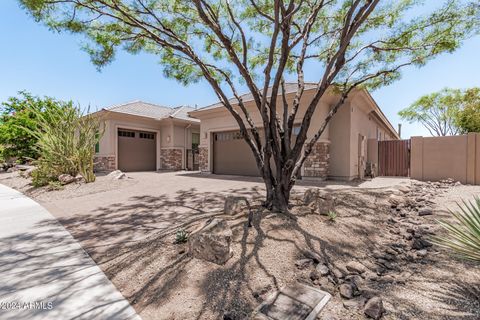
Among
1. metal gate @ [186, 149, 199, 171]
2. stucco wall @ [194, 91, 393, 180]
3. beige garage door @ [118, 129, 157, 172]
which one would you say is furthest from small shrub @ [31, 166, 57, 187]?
stucco wall @ [194, 91, 393, 180]

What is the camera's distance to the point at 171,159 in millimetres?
16875

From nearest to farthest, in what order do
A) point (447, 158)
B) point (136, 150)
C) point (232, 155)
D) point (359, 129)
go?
point (447, 158) < point (359, 129) < point (232, 155) < point (136, 150)

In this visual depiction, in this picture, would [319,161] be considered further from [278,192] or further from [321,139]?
[278,192]

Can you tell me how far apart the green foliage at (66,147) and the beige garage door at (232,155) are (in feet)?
21.3

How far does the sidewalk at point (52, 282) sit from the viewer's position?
229 cm

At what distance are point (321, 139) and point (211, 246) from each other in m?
8.77

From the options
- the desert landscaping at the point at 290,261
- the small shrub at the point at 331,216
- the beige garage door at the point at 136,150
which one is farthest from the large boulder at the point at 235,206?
the beige garage door at the point at 136,150

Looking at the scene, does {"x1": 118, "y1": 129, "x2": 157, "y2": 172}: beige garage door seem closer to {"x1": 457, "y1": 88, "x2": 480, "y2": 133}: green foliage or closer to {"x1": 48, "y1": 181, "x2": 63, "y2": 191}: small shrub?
{"x1": 48, "y1": 181, "x2": 63, "y2": 191}: small shrub

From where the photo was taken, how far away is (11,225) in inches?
201

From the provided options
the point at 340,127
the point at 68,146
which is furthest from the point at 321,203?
the point at 68,146

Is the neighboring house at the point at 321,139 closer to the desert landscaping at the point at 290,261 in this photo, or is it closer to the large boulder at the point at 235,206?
the desert landscaping at the point at 290,261

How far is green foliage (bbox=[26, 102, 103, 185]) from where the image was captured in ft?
30.7

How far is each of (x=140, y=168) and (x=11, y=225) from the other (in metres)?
11.8

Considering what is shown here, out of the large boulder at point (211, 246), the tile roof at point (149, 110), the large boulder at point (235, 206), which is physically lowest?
the large boulder at point (211, 246)
